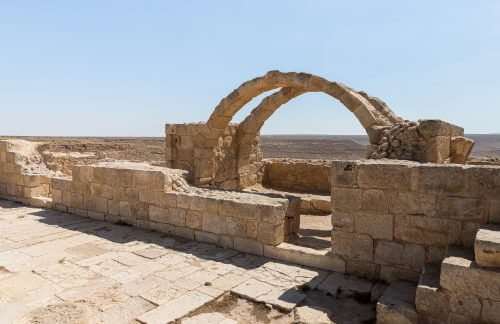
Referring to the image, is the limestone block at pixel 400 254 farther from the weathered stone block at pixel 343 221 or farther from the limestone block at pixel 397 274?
the weathered stone block at pixel 343 221

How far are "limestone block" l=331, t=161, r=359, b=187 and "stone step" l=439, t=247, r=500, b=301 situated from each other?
1412mm

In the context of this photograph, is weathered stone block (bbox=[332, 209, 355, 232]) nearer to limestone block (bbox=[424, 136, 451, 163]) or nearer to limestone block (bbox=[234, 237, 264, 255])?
limestone block (bbox=[234, 237, 264, 255])

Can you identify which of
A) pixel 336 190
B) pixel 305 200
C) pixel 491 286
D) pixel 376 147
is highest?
pixel 376 147

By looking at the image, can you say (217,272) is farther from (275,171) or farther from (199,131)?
(275,171)

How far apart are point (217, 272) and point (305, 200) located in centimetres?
624

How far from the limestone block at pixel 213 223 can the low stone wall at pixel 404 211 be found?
68.7 inches

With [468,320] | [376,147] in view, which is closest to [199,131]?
[376,147]

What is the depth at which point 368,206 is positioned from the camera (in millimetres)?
4207

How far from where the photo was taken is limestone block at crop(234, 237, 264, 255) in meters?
5.06

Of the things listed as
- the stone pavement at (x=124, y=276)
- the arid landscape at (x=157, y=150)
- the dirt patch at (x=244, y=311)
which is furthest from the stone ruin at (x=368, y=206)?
the arid landscape at (x=157, y=150)

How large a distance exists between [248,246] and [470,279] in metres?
2.90

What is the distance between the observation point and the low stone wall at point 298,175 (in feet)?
40.5

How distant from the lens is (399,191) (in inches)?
158

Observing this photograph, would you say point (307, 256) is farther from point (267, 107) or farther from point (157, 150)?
point (157, 150)
